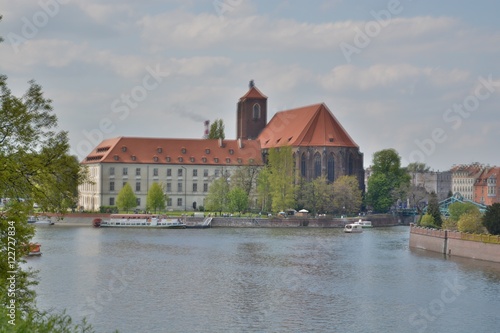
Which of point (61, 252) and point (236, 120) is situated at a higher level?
point (236, 120)

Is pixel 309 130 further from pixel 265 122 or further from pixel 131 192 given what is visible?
pixel 131 192

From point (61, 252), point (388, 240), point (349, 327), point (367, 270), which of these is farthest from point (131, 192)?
point (349, 327)

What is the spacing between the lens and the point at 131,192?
10219 cm

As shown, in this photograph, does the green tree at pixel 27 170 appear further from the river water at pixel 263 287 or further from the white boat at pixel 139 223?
the white boat at pixel 139 223

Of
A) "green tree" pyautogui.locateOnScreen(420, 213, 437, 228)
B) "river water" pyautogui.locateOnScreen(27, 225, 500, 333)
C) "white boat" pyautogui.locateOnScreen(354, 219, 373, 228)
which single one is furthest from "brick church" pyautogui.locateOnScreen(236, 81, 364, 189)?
"river water" pyautogui.locateOnScreen(27, 225, 500, 333)

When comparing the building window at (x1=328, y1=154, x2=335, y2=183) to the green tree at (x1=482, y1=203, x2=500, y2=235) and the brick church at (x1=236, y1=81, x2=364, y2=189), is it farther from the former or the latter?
the green tree at (x1=482, y1=203, x2=500, y2=235)

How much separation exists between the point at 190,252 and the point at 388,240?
2457 cm

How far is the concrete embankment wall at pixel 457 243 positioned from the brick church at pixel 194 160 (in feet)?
132

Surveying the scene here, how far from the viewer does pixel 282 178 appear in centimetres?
10475

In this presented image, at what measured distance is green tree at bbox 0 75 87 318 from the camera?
58.5 ft

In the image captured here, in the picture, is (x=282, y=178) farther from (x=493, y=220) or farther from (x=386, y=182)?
(x=493, y=220)

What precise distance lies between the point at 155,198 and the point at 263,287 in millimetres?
60085

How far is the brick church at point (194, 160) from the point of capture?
108250mm

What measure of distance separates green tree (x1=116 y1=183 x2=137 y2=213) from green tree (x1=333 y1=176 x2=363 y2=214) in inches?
1014
